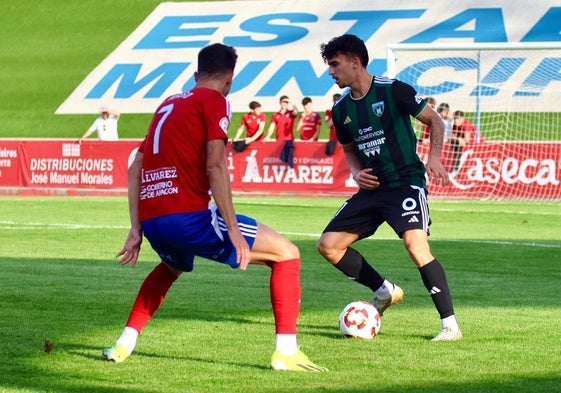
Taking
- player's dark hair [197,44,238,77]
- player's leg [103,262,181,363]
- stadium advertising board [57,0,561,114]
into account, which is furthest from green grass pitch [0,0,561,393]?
stadium advertising board [57,0,561,114]

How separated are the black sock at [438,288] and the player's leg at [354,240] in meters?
0.61

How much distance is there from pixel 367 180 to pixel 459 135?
19.1m

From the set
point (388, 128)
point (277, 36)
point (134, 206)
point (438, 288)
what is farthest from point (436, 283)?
point (277, 36)

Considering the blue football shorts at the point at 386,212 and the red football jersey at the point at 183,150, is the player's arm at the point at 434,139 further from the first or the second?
the red football jersey at the point at 183,150

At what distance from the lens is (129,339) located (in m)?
7.62

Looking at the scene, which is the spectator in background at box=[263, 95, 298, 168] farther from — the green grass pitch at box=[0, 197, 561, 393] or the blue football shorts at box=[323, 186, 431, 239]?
the blue football shorts at box=[323, 186, 431, 239]

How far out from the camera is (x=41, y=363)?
745 cm

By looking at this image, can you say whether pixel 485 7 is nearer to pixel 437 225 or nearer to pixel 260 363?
pixel 437 225

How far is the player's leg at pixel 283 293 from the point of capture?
7.27 meters

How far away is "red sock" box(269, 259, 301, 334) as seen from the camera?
734 centimetres

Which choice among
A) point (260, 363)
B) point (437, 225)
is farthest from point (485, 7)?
point (260, 363)

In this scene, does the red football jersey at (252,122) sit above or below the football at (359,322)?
below

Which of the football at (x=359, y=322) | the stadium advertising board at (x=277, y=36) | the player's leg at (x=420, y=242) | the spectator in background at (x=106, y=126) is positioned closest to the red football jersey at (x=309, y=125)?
the spectator in background at (x=106, y=126)

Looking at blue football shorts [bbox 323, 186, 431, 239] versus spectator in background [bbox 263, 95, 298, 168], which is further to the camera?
spectator in background [bbox 263, 95, 298, 168]
